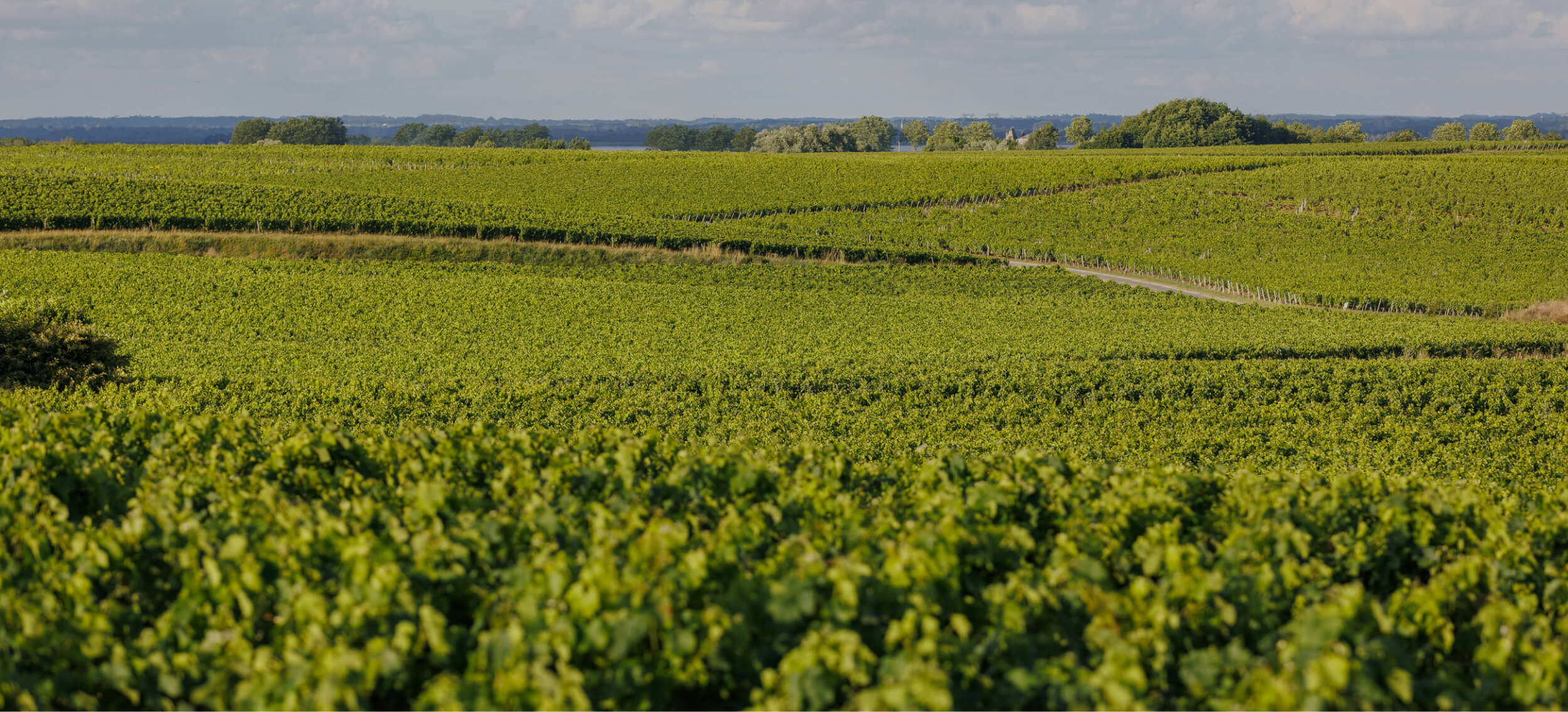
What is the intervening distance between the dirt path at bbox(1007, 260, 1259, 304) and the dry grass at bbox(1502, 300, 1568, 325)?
1111 centimetres

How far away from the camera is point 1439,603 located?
5.59m

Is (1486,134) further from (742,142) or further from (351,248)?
(351,248)

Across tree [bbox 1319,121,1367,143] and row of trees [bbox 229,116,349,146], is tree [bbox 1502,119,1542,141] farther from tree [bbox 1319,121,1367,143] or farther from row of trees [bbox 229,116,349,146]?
row of trees [bbox 229,116,349,146]

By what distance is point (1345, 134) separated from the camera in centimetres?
16550

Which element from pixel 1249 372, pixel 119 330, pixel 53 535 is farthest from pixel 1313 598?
pixel 119 330

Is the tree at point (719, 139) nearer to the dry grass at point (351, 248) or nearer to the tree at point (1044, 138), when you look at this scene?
the tree at point (1044, 138)

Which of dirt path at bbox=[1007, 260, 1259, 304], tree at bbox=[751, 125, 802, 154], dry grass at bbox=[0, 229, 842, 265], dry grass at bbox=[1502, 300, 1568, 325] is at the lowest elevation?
dry grass at bbox=[1502, 300, 1568, 325]

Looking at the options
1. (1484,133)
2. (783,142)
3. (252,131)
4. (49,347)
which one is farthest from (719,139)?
(49,347)

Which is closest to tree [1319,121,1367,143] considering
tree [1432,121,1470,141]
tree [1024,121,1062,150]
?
tree [1432,121,1470,141]

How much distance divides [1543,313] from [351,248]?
194 feet

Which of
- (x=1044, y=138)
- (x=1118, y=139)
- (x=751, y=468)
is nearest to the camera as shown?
(x=751, y=468)

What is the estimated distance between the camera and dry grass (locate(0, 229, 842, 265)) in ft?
140

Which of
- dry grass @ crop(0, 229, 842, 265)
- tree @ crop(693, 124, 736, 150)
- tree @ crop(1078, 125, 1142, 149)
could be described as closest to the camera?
dry grass @ crop(0, 229, 842, 265)

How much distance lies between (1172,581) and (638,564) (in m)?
3.18
